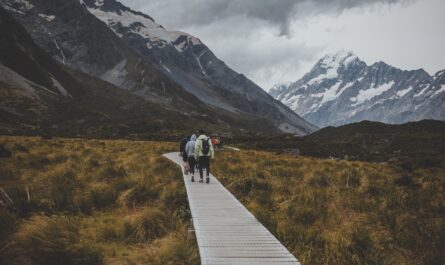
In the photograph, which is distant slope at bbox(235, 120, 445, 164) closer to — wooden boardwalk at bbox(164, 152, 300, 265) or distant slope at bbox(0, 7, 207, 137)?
wooden boardwalk at bbox(164, 152, 300, 265)

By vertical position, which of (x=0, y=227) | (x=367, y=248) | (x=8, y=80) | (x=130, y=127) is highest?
(x=8, y=80)

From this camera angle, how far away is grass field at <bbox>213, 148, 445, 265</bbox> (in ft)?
27.7

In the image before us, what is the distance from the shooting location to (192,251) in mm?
7652

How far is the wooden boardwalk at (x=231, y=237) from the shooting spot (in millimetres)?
7180

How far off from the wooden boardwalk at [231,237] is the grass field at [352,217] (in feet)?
1.70

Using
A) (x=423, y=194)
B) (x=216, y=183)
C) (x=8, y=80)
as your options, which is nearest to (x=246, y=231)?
(x=216, y=183)

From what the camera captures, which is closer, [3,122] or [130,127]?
[3,122]

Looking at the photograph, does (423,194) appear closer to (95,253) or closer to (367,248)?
(367,248)

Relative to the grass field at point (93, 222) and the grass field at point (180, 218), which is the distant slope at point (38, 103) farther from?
the grass field at point (180, 218)

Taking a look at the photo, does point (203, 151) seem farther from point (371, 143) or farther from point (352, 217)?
point (371, 143)

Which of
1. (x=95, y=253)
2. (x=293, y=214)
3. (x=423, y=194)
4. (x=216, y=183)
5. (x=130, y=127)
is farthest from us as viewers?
(x=130, y=127)

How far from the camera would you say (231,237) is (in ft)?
27.7

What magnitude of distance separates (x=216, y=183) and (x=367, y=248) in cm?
876

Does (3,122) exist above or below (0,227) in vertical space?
above
